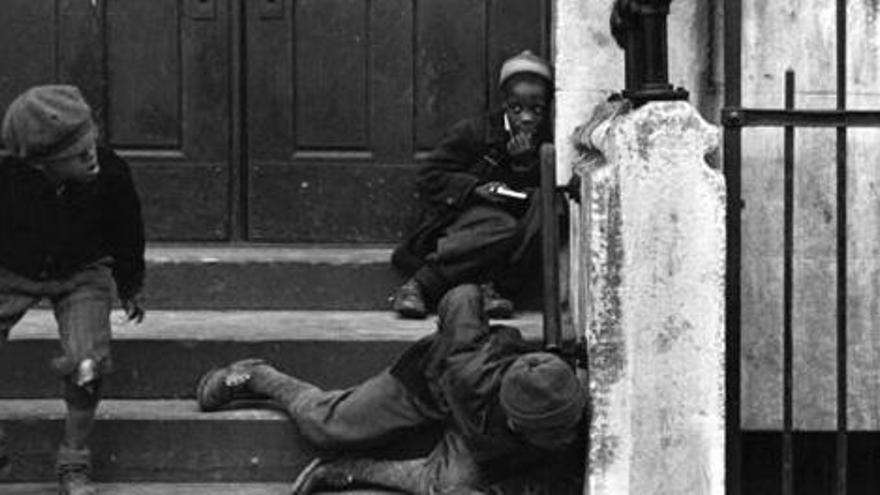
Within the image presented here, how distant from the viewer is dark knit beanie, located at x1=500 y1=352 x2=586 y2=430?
598cm

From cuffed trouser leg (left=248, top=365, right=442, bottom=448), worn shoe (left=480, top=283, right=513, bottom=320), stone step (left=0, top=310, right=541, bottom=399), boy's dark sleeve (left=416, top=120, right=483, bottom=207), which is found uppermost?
boy's dark sleeve (left=416, top=120, right=483, bottom=207)

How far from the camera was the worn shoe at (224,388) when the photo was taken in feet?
22.8

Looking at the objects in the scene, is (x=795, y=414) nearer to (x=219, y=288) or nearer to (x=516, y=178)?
(x=516, y=178)

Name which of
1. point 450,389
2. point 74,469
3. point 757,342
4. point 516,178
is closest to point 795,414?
point 757,342

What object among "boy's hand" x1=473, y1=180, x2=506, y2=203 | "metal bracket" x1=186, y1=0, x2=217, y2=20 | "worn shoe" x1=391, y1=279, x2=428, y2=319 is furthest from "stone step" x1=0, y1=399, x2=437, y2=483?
"metal bracket" x1=186, y1=0, x2=217, y2=20

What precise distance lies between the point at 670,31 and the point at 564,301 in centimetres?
109

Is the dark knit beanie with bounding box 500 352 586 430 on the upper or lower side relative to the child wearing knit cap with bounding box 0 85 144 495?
lower

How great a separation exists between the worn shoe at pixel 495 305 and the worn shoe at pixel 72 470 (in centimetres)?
178

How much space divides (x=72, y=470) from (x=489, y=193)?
2.18 meters

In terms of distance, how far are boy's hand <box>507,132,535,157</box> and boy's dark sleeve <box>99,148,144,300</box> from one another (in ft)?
5.70

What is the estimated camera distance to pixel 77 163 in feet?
21.5

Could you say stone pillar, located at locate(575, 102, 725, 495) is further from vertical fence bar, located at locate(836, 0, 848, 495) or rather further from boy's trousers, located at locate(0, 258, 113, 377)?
boy's trousers, located at locate(0, 258, 113, 377)

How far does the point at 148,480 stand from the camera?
689 centimetres

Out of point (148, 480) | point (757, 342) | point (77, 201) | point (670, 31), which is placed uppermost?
point (670, 31)
